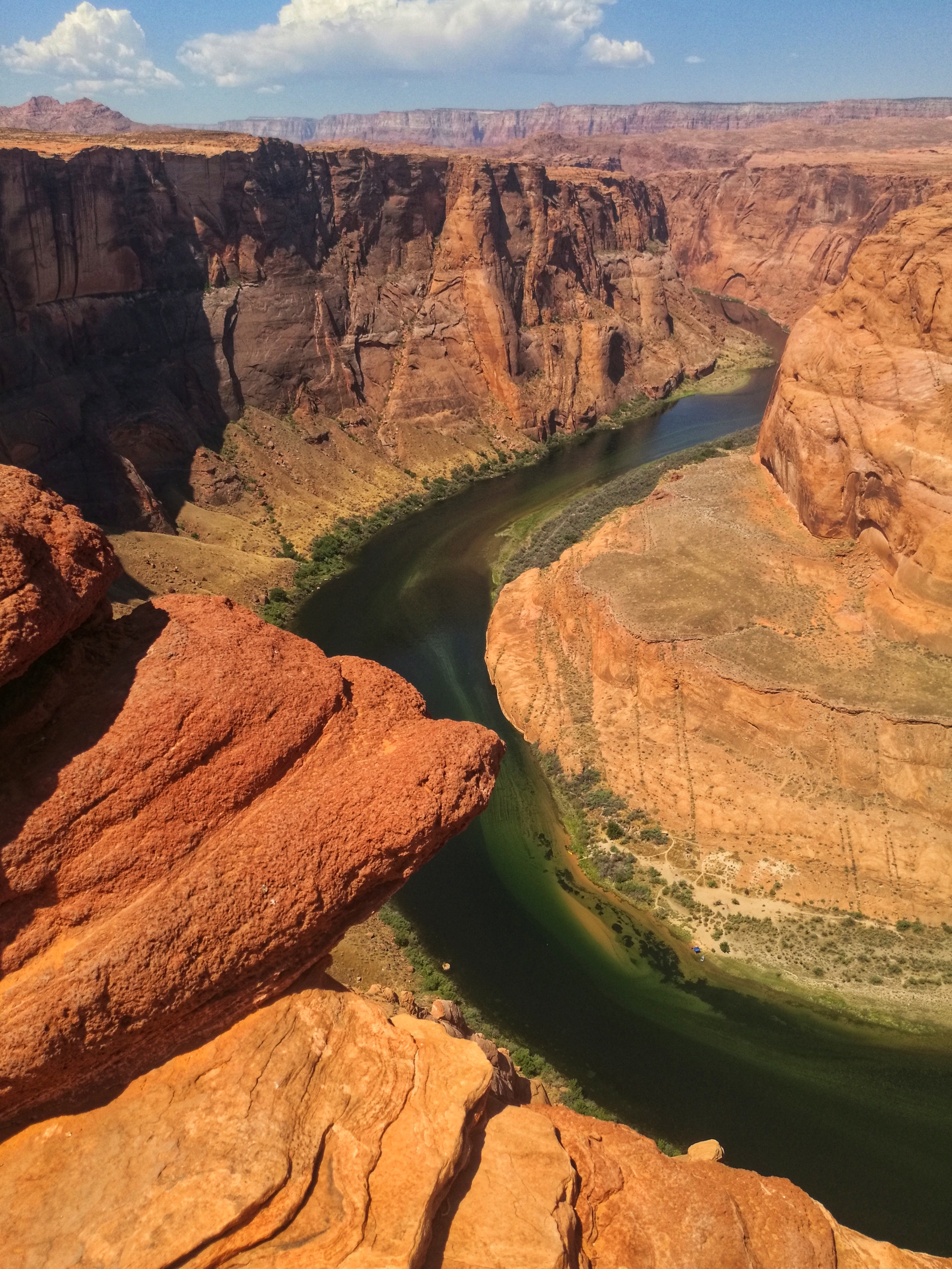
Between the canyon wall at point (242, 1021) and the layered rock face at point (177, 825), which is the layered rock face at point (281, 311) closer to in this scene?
the layered rock face at point (177, 825)

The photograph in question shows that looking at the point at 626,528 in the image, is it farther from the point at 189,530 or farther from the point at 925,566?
the point at 189,530

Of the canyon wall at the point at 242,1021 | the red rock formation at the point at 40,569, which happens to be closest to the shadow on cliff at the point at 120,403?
the red rock formation at the point at 40,569

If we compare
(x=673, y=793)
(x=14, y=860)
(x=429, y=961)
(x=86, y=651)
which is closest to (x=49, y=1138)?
(x=14, y=860)

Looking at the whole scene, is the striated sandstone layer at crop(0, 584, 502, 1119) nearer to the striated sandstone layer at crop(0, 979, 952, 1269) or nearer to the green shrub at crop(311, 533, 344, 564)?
the striated sandstone layer at crop(0, 979, 952, 1269)

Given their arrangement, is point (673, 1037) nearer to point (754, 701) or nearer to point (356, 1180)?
point (754, 701)

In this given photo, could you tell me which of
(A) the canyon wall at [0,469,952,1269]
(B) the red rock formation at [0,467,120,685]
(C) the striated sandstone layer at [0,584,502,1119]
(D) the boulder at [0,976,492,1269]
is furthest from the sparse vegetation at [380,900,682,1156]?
(B) the red rock formation at [0,467,120,685]
